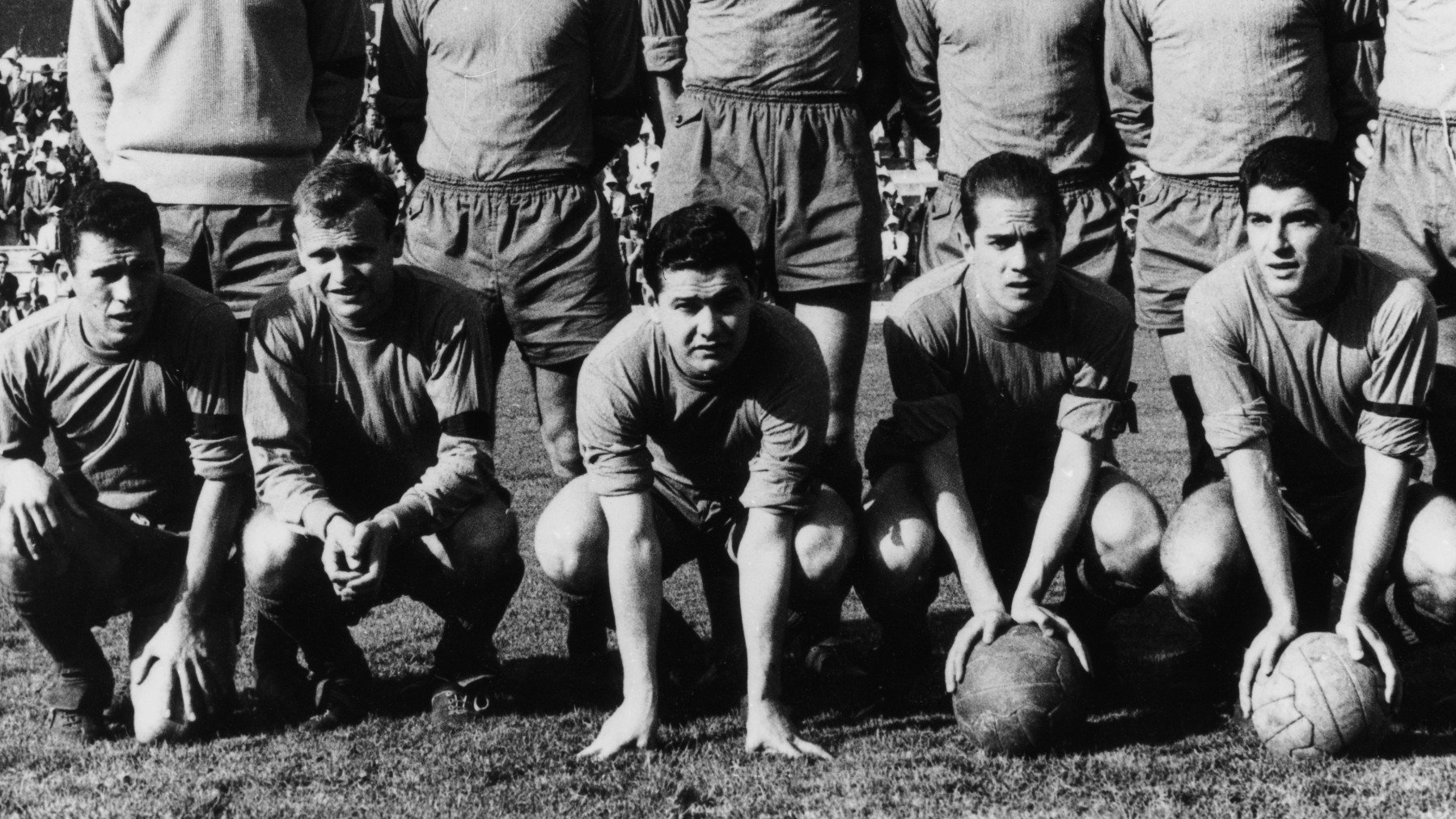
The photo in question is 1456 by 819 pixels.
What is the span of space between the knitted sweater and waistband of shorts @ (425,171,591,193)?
0.52 meters

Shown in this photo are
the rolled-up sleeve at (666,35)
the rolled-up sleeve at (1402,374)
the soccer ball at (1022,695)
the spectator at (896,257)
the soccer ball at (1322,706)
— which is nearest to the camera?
the soccer ball at (1322,706)

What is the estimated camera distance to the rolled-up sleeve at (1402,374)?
14.8 feet

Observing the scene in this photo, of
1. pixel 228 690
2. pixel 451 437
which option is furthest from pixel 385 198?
pixel 228 690

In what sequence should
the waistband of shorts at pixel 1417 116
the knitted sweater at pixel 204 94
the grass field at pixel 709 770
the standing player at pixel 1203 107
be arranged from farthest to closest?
the knitted sweater at pixel 204 94, the standing player at pixel 1203 107, the waistband of shorts at pixel 1417 116, the grass field at pixel 709 770

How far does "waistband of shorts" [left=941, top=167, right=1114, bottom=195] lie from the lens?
224 inches

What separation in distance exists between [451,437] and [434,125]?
1.56m

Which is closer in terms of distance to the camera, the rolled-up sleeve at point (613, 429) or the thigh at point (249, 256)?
the rolled-up sleeve at point (613, 429)

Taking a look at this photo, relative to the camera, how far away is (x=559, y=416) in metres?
5.84

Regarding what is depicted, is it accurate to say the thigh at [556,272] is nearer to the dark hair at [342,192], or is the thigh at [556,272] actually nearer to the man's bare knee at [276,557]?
the dark hair at [342,192]

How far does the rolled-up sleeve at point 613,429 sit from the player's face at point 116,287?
4.13ft

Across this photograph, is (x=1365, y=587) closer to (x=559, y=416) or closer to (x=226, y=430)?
(x=559, y=416)

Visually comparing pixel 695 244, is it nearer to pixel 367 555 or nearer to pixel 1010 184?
pixel 1010 184

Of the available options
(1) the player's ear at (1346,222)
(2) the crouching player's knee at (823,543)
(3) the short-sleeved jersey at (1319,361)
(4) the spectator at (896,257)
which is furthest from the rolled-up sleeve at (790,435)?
(4) the spectator at (896,257)

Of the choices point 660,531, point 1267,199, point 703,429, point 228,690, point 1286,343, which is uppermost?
point 1267,199
